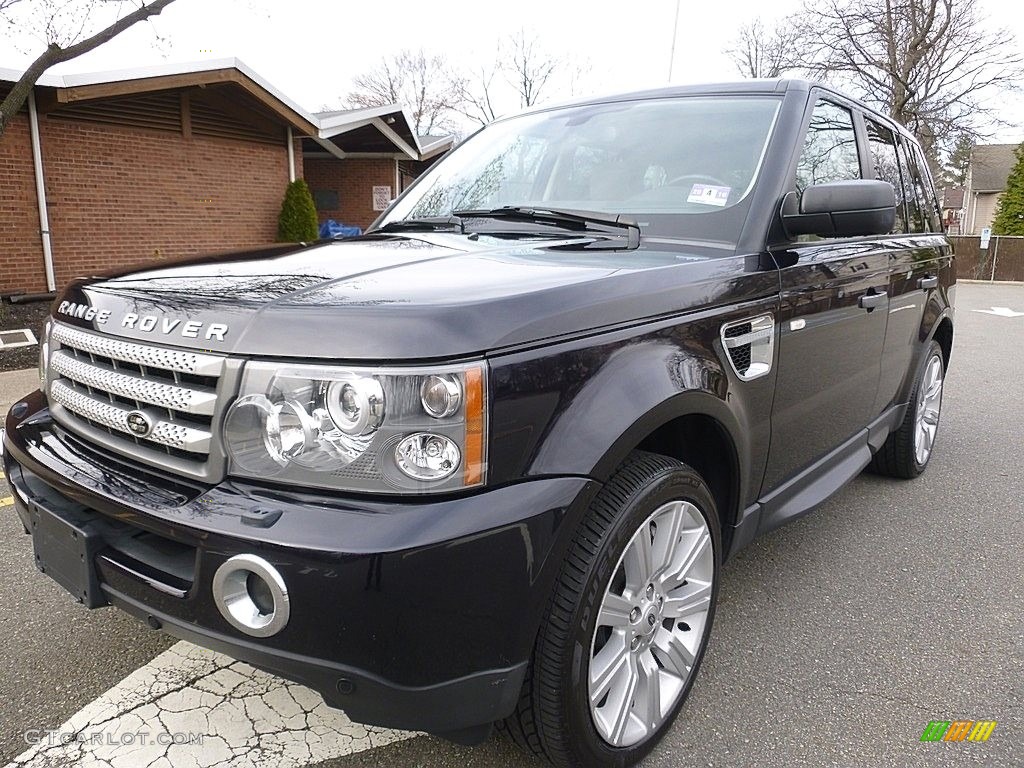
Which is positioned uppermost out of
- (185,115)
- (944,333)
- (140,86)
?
Result: (140,86)

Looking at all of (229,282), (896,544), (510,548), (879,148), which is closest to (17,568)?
(229,282)

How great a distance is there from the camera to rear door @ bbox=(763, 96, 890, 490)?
2551 millimetres

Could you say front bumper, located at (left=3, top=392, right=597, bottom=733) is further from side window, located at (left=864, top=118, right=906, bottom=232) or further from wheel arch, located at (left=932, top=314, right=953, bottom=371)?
wheel arch, located at (left=932, top=314, right=953, bottom=371)

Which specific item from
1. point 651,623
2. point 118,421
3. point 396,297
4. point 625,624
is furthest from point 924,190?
point 118,421

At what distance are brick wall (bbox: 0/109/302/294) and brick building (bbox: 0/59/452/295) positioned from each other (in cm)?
2

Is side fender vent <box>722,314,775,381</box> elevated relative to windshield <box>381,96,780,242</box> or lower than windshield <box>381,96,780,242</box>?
lower

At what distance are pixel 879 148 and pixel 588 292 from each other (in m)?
2.66

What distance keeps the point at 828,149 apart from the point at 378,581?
8.37 ft

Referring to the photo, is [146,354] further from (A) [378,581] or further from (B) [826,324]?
(B) [826,324]

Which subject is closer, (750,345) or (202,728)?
(202,728)

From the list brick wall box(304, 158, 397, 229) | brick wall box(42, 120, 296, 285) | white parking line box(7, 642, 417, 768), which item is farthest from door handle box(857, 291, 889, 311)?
brick wall box(304, 158, 397, 229)

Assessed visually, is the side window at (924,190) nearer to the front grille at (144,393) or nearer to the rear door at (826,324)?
the rear door at (826,324)

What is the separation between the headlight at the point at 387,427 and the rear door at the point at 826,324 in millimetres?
1339

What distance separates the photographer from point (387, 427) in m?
1.52
